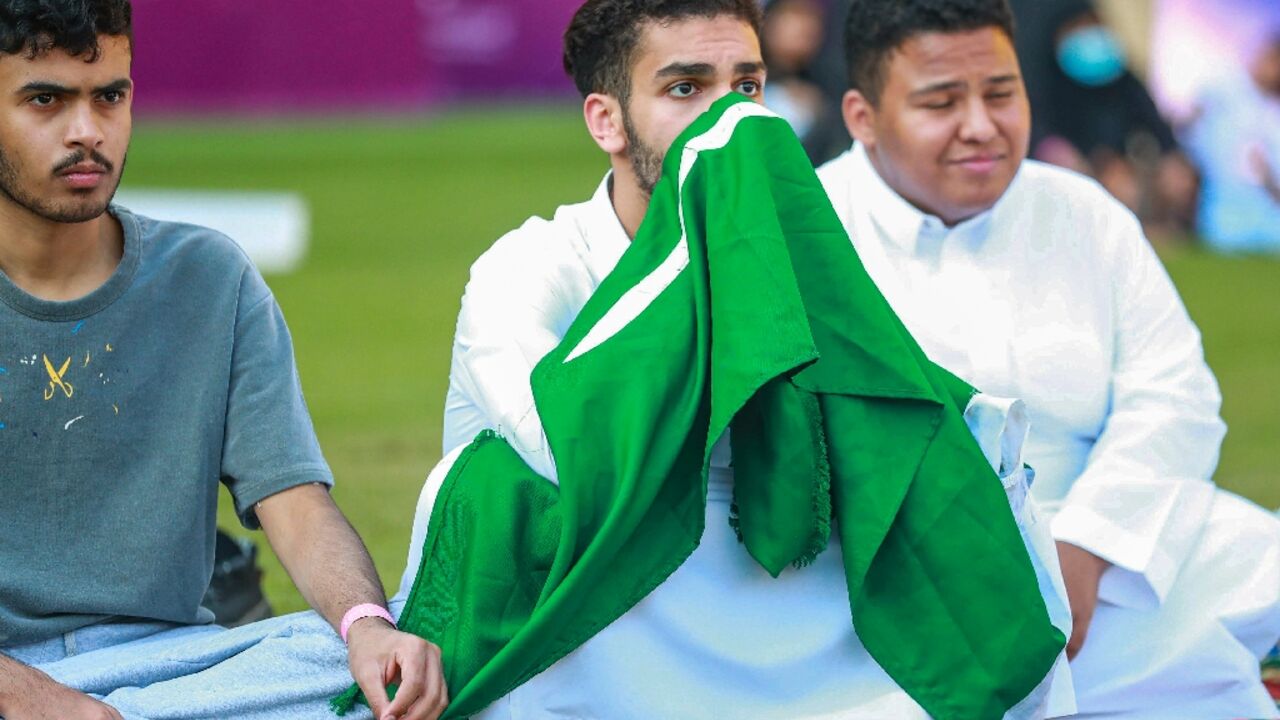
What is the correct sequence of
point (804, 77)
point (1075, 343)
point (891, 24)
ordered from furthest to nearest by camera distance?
point (804, 77) → point (891, 24) → point (1075, 343)

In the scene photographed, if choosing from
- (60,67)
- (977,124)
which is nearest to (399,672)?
(60,67)

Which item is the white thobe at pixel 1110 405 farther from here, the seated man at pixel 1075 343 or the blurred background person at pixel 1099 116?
the blurred background person at pixel 1099 116

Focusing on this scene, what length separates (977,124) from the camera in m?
4.16

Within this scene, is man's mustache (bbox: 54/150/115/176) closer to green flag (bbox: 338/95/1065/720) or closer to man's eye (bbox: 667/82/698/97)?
green flag (bbox: 338/95/1065/720)

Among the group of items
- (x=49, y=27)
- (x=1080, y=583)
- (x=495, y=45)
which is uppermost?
(x=495, y=45)

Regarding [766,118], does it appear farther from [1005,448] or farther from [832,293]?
[1005,448]

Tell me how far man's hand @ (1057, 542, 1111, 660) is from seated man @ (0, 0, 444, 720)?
146cm

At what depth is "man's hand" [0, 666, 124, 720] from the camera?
295 cm

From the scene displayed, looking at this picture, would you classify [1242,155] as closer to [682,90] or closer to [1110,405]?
[1110,405]

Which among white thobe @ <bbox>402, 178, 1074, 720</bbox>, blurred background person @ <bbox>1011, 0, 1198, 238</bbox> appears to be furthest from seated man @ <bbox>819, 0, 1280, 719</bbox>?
blurred background person @ <bbox>1011, 0, 1198, 238</bbox>

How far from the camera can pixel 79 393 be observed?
3.29 meters

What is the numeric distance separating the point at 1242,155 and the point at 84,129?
1203 cm

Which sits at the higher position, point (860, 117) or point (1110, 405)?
point (860, 117)

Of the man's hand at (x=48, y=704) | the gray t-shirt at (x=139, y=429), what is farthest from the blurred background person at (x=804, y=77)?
the man's hand at (x=48, y=704)
